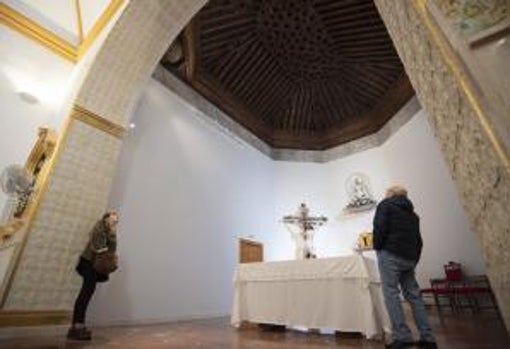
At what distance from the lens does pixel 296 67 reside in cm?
959

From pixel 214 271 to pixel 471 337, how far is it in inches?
214

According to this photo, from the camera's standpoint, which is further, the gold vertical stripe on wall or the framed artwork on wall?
the gold vertical stripe on wall

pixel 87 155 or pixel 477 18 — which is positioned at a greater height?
pixel 87 155

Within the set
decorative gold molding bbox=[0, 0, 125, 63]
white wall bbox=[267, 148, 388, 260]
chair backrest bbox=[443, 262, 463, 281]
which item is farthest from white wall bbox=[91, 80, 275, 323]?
chair backrest bbox=[443, 262, 463, 281]

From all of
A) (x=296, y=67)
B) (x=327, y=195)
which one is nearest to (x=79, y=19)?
(x=296, y=67)

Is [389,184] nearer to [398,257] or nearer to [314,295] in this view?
[314,295]

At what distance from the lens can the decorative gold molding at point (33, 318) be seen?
3.65m

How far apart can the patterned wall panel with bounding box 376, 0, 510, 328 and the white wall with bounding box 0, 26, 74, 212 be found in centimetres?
490

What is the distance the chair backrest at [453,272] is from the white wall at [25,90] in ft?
26.3

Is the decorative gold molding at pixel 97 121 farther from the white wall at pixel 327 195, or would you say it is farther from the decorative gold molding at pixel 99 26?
the white wall at pixel 327 195

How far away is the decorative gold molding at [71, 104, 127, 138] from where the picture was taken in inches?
185

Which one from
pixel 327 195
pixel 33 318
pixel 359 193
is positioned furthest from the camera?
pixel 327 195

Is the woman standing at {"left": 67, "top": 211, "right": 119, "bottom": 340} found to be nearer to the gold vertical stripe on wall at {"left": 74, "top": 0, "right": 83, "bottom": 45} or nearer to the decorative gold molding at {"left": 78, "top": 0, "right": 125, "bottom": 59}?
the decorative gold molding at {"left": 78, "top": 0, "right": 125, "bottom": 59}

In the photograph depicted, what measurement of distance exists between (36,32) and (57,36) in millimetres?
301
